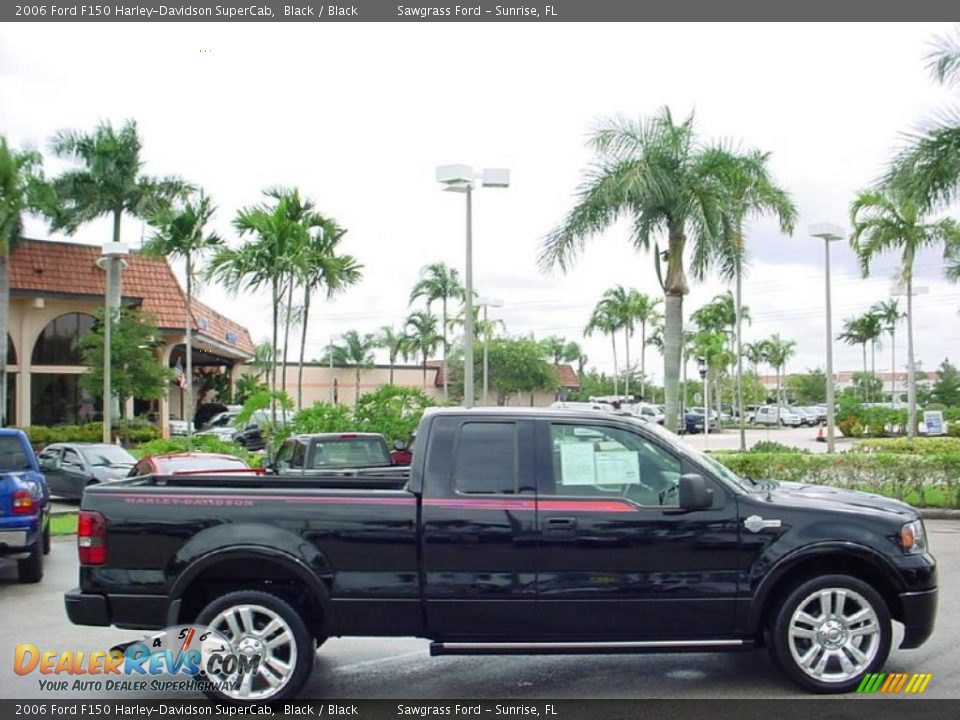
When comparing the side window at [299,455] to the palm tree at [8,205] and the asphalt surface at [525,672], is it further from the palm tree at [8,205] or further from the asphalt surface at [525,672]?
the palm tree at [8,205]

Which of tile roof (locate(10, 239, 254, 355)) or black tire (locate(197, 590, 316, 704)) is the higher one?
tile roof (locate(10, 239, 254, 355))

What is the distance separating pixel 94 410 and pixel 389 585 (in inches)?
1327

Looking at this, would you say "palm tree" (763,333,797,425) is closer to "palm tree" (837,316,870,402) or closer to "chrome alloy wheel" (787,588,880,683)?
"palm tree" (837,316,870,402)

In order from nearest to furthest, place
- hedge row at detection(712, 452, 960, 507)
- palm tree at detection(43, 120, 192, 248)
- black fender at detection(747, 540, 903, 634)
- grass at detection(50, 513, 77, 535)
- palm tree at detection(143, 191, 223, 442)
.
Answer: black fender at detection(747, 540, 903, 634) → grass at detection(50, 513, 77, 535) → hedge row at detection(712, 452, 960, 507) → palm tree at detection(143, 191, 223, 442) → palm tree at detection(43, 120, 192, 248)

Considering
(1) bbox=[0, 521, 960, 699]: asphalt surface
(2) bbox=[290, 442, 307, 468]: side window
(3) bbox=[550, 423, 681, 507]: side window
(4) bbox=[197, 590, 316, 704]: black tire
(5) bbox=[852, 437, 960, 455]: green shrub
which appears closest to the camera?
(4) bbox=[197, 590, 316, 704]: black tire

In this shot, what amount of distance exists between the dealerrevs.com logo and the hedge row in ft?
38.4

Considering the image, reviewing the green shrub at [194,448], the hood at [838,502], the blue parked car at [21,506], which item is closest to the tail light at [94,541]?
the hood at [838,502]

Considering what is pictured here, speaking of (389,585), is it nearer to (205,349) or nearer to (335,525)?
(335,525)

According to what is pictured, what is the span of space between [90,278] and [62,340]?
262 cm

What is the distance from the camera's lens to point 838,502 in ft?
22.3

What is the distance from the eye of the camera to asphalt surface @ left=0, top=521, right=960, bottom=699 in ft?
22.0

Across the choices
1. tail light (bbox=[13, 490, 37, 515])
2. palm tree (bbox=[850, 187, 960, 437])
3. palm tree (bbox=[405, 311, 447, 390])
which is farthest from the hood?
palm tree (bbox=[405, 311, 447, 390])

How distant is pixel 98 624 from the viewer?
21.1ft

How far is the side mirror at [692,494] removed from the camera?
6.36 metres
